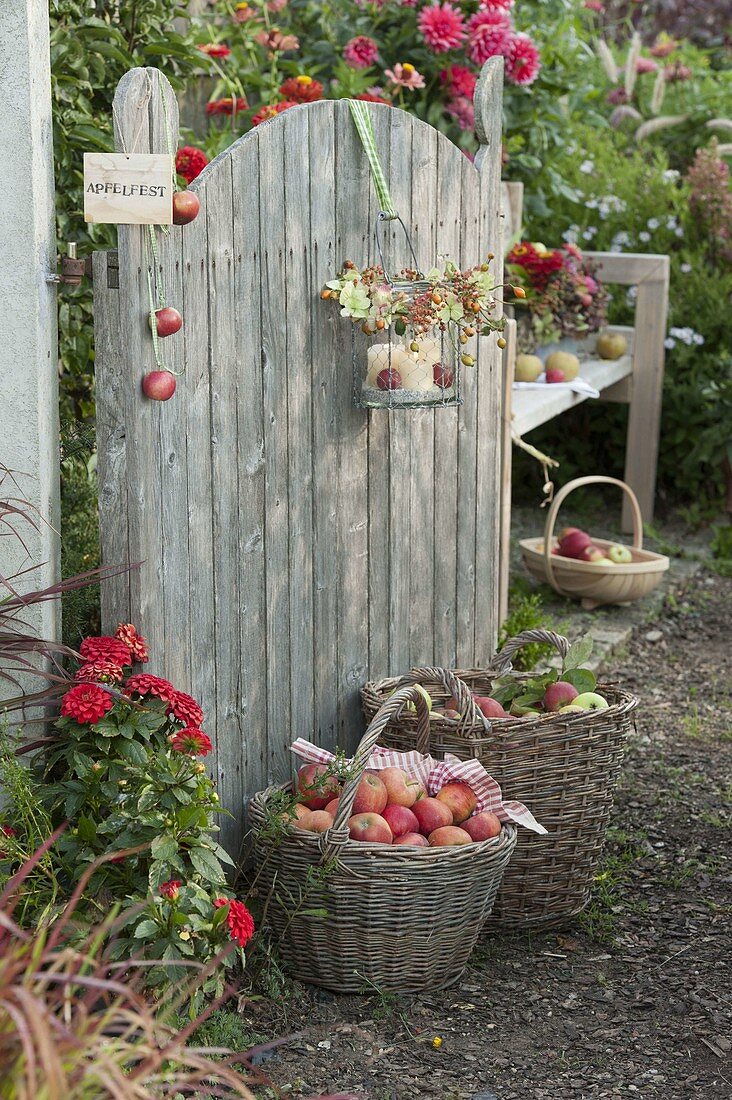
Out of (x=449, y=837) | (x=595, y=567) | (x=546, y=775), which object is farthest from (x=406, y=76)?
(x=449, y=837)

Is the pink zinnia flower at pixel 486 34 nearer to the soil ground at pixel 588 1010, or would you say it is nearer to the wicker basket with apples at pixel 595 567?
the wicker basket with apples at pixel 595 567

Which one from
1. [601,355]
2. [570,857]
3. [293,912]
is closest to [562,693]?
[570,857]

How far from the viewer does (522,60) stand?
5.20 m

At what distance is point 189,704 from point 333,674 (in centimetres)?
81

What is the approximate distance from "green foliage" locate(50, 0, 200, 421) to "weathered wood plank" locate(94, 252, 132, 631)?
0.61 m

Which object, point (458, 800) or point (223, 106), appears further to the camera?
point (223, 106)

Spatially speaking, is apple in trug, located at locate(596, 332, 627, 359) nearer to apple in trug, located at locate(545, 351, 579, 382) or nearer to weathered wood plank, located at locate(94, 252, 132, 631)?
apple in trug, located at locate(545, 351, 579, 382)

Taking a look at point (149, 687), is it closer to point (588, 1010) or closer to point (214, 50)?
point (588, 1010)

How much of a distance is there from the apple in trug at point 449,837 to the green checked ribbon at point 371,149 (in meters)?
1.50

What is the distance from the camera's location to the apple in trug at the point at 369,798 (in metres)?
2.89

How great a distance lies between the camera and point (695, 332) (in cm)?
661

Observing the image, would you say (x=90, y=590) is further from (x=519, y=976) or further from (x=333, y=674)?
(x=519, y=976)

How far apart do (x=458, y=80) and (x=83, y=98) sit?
2050 millimetres

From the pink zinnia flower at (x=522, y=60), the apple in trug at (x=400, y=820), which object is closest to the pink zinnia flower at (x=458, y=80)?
the pink zinnia flower at (x=522, y=60)
